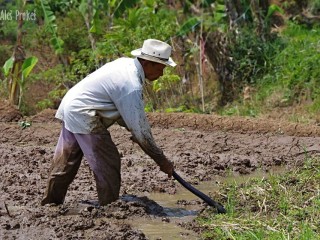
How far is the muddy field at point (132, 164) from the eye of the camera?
19.1ft

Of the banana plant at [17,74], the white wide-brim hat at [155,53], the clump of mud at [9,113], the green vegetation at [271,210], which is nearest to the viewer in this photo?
the green vegetation at [271,210]

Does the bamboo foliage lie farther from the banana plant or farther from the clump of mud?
the clump of mud

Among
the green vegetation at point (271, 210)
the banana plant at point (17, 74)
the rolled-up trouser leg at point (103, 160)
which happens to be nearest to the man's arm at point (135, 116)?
the rolled-up trouser leg at point (103, 160)

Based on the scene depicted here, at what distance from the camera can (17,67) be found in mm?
12508

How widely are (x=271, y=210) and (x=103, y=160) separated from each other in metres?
1.53

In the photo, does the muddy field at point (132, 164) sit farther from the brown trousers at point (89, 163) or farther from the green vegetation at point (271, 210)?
the green vegetation at point (271, 210)

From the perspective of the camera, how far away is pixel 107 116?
20.5ft

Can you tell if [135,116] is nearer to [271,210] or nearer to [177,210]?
[177,210]

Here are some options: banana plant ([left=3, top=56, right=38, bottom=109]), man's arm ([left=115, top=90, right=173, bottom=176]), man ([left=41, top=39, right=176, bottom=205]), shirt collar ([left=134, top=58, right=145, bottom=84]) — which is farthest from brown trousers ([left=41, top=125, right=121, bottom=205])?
banana plant ([left=3, top=56, right=38, bottom=109])

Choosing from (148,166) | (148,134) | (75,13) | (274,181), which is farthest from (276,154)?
(75,13)

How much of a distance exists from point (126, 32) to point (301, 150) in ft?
14.7

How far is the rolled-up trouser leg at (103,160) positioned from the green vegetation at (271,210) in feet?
2.70

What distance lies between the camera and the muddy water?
597 centimetres

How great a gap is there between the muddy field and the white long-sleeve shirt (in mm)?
702
